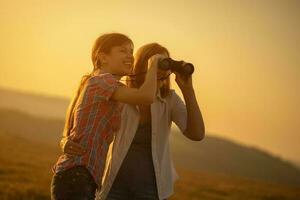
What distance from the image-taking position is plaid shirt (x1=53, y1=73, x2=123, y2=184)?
285cm

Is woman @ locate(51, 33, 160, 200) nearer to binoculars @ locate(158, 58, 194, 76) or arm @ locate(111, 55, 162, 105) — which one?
arm @ locate(111, 55, 162, 105)

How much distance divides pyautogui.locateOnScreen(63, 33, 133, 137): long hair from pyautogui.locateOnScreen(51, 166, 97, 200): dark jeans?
0.29 meters

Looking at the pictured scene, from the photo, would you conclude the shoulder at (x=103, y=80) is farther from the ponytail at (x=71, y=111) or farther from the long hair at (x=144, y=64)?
the long hair at (x=144, y=64)

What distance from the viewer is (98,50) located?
3.13 metres

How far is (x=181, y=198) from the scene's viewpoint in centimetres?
1312

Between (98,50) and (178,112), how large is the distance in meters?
0.70

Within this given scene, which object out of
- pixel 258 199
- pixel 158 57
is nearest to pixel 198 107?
pixel 158 57

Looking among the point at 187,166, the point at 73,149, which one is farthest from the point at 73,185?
the point at 187,166

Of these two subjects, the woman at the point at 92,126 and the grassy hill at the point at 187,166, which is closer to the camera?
the woman at the point at 92,126

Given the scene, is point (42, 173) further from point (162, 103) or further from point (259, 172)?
point (259, 172)

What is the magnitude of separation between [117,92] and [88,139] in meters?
0.31

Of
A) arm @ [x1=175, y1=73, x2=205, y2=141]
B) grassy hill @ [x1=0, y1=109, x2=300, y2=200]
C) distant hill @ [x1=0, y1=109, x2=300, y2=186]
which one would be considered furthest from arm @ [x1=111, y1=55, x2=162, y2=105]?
→ distant hill @ [x1=0, y1=109, x2=300, y2=186]

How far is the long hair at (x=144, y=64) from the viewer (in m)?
3.38

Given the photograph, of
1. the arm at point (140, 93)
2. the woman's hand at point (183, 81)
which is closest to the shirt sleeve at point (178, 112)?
the woman's hand at point (183, 81)
